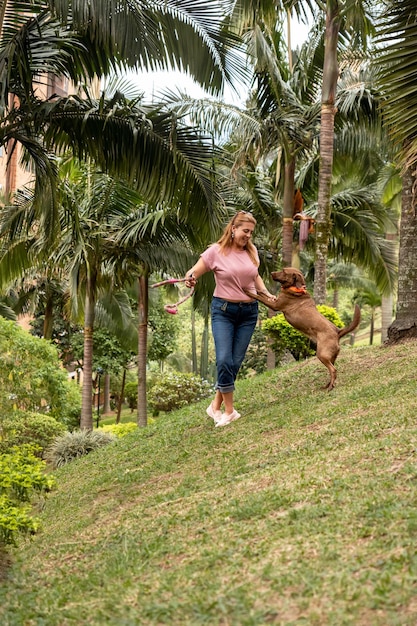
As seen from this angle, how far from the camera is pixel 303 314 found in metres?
8.29

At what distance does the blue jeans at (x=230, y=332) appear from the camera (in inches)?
299

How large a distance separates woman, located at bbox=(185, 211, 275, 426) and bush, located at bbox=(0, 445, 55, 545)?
1956 millimetres

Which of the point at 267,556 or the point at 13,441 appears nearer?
the point at 267,556

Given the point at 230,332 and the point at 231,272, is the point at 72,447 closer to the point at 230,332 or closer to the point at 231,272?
the point at 230,332

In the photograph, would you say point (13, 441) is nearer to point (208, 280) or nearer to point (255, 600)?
point (208, 280)

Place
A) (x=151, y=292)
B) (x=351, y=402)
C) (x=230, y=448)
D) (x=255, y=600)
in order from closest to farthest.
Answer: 1. (x=255, y=600)
2. (x=230, y=448)
3. (x=351, y=402)
4. (x=151, y=292)

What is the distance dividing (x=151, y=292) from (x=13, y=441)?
15591 millimetres

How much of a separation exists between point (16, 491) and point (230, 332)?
244cm

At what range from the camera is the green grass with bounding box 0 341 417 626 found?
353cm

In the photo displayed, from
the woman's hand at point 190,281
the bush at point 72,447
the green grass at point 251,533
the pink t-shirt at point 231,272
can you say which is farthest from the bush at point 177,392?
the woman's hand at point 190,281

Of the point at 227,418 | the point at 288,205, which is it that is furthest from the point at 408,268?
the point at 288,205

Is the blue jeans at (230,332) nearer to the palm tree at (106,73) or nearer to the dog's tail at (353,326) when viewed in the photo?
the dog's tail at (353,326)

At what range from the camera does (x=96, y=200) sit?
17219 mm

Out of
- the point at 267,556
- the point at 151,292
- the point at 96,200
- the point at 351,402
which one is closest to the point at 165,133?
the point at 351,402
